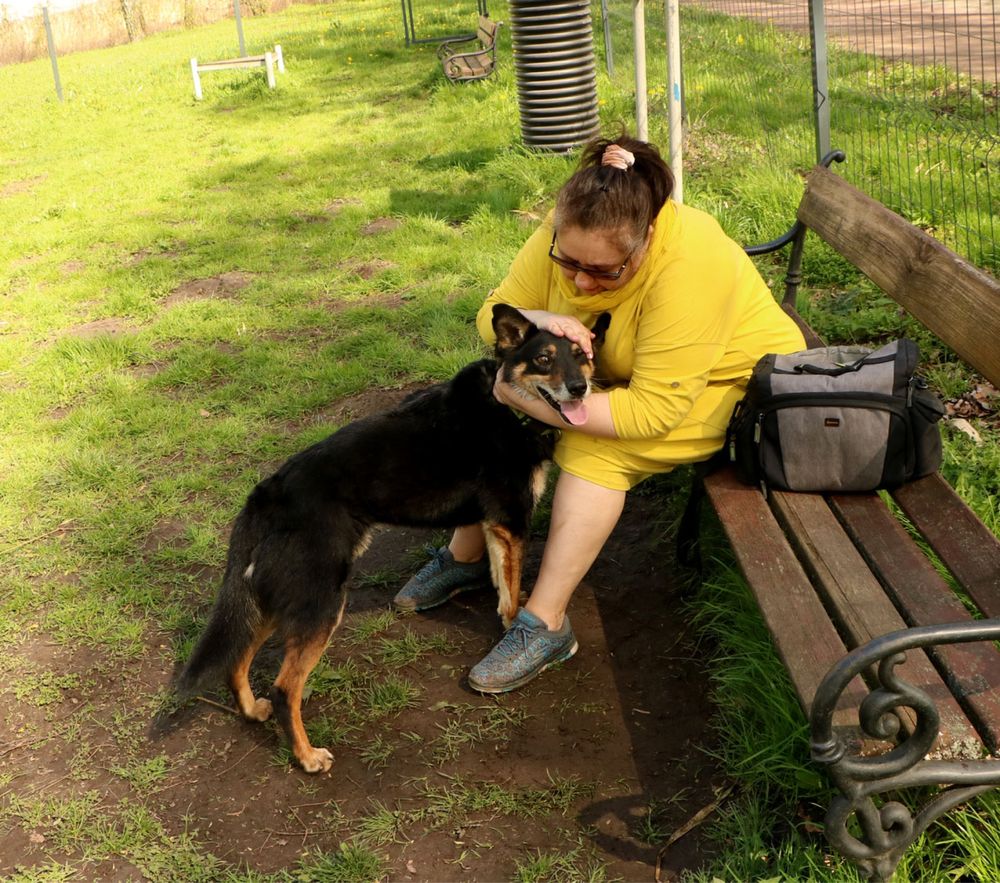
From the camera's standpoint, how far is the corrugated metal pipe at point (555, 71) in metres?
7.78

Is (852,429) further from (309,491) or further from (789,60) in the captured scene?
(789,60)

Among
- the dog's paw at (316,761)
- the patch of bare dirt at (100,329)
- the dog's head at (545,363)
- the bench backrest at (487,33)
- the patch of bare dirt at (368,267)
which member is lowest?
the dog's paw at (316,761)

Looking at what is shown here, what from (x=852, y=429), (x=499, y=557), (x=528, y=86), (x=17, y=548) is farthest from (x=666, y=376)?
(x=528, y=86)

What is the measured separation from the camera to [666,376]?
3037 millimetres

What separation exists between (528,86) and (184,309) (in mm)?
3439

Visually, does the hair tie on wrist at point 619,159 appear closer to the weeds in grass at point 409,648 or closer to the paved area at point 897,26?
the weeds in grass at point 409,648

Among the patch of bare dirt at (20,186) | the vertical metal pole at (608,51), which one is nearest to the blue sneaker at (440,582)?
the vertical metal pole at (608,51)

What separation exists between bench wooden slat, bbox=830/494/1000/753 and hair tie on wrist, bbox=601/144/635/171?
121 centimetres

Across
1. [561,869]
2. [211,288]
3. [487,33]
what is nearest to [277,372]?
[211,288]

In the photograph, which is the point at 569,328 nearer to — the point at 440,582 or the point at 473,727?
the point at 440,582

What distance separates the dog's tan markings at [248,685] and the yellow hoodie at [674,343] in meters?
1.16

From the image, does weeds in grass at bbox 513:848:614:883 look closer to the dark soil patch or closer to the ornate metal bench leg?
the dark soil patch

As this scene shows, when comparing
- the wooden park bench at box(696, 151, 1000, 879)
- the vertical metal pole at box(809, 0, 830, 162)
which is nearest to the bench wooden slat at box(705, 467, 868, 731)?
the wooden park bench at box(696, 151, 1000, 879)

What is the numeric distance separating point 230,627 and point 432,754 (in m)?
0.76
